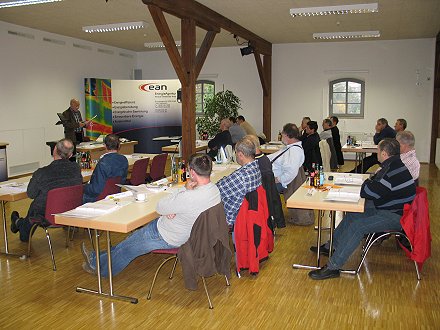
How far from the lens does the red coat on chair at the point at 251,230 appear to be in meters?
4.21

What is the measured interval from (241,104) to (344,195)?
987 centimetres

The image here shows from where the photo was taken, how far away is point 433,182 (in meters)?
9.35

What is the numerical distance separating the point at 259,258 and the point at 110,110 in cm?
882

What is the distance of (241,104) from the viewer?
45.8 feet

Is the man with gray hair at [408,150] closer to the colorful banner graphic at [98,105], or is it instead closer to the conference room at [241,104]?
the conference room at [241,104]

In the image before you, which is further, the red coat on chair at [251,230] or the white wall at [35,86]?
the white wall at [35,86]

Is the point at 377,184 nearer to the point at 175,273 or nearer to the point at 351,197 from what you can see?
the point at 351,197

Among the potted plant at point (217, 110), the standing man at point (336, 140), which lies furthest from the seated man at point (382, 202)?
the potted plant at point (217, 110)

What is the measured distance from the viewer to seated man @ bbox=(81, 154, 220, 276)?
141 inches

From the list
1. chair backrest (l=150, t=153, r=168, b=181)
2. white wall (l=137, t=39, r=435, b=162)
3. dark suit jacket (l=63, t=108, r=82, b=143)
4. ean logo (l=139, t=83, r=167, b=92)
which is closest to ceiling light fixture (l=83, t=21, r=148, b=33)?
dark suit jacket (l=63, t=108, r=82, b=143)

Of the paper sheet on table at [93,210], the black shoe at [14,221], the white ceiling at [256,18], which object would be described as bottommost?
the black shoe at [14,221]

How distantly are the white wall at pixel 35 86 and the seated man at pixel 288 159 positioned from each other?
665 cm

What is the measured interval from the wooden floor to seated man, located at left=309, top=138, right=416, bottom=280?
22 cm

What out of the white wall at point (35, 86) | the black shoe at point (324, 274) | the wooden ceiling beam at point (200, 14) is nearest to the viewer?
the black shoe at point (324, 274)
